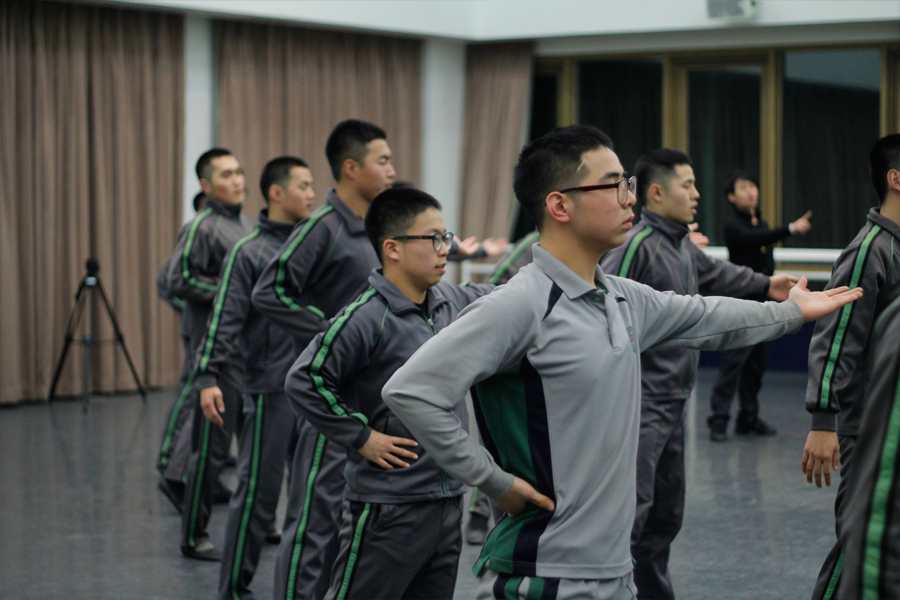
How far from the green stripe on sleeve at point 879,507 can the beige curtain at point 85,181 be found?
24.3 feet

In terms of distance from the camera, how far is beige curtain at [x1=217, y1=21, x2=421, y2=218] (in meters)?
8.92

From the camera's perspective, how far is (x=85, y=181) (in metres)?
8.06

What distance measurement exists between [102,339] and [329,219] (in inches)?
203

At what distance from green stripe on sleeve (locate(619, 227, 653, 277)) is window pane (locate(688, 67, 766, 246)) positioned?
6.47 meters

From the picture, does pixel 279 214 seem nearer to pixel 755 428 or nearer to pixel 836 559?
pixel 836 559

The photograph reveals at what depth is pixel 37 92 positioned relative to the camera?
7.82 m

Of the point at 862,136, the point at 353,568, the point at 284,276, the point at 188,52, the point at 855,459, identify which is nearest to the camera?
the point at 855,459

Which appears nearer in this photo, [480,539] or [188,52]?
[480,539]

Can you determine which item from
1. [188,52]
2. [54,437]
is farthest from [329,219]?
[188,52]

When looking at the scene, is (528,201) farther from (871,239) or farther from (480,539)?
(480,539)

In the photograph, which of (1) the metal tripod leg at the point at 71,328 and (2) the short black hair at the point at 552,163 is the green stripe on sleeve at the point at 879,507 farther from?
(1) the metal tripod leg at the point at 71,328

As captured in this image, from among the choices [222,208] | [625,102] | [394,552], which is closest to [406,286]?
[394,552]

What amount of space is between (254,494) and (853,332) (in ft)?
6.58

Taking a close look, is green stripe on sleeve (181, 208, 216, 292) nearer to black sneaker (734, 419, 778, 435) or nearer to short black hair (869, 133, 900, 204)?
short black hair (869, 133, 900, 204)
